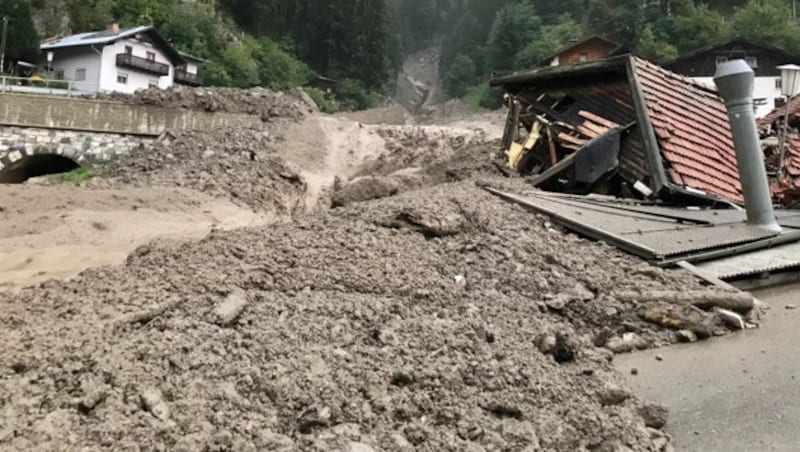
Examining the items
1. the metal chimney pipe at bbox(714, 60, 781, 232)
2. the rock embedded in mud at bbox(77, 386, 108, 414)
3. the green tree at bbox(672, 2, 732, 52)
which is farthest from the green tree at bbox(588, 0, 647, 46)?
the rock embedded in mud at bbox(77, 386, 108, 414)

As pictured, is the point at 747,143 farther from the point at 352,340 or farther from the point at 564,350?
the point at 352,340

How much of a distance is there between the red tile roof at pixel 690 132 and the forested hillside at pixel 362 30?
1278 inches

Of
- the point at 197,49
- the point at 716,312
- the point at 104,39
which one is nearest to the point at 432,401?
the point at 716,312

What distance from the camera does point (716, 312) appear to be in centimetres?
406

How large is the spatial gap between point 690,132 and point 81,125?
17.2 meters

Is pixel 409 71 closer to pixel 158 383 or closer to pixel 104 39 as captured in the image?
pixel 104 39

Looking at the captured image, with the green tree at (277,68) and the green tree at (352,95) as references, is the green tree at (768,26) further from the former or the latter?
the green tree at (277,68)

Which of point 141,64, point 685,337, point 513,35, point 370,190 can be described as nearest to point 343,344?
point 685,337

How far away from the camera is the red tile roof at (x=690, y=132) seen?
8141 mm

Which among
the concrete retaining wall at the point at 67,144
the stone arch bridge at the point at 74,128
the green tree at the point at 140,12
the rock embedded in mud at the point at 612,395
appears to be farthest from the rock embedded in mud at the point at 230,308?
the green tree at the point at 140,12

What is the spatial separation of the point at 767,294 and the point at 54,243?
32.1 feet

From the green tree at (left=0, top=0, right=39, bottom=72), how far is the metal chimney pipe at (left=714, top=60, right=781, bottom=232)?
36248 mm

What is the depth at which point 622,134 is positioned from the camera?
28.7ft

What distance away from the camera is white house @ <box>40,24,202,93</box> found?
105 ft
